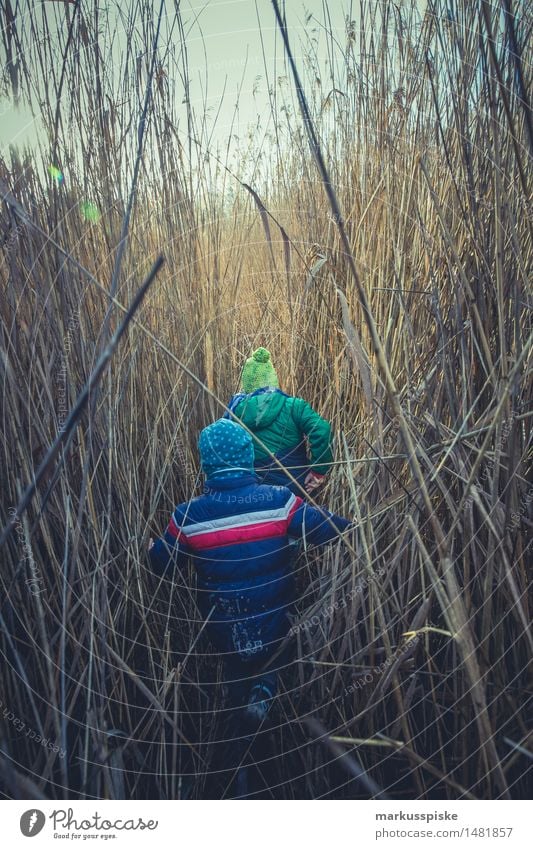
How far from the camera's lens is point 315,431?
1.79m

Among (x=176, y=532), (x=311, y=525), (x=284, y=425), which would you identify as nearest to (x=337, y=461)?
(x=311, y=525)

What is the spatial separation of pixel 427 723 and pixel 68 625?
64 cm

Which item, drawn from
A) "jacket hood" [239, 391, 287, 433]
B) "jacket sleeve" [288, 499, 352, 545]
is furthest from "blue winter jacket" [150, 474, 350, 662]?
"jacket hood" [239, 391, 287, 433]

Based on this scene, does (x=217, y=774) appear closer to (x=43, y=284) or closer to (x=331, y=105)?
(x=43, y=284)

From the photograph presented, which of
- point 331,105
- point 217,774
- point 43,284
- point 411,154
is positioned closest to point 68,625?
point 217,774

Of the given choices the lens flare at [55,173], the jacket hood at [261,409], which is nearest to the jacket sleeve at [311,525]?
the jacket hood at [261,409]

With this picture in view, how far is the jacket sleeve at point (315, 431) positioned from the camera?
1.75 m

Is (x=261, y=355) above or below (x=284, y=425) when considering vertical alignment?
above

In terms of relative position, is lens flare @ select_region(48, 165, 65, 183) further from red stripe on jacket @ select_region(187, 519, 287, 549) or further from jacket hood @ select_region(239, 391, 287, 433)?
→ jacket hood @ select_region(239, 391, 287, 433)

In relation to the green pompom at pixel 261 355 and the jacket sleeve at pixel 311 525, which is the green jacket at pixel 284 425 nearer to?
the green pompom at pixel 261 355

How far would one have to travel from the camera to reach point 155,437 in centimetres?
137

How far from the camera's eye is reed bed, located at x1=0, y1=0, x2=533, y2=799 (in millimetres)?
921

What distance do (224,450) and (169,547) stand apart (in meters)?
0.23

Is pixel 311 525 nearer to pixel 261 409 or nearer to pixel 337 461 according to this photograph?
pixel 337 461
